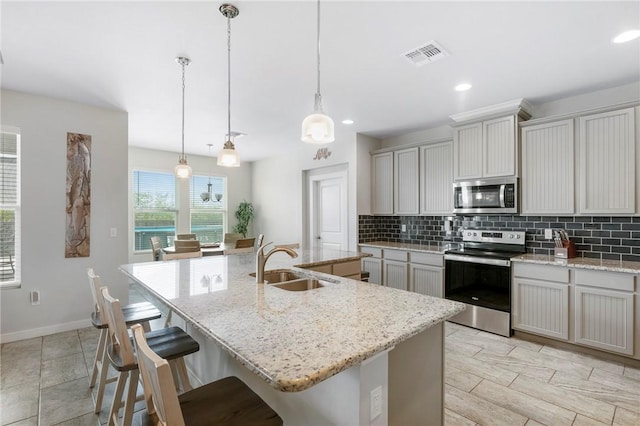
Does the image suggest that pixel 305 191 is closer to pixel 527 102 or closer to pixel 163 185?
pixel 163 185

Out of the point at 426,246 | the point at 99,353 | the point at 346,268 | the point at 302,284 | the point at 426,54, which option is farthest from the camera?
the point at 426,246

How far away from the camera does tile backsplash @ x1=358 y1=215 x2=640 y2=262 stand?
3074 mm

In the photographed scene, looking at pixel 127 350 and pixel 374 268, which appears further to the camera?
pixel 374 268

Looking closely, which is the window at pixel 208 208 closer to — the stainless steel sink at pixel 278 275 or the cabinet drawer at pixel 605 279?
the stainless steel sink at pixel 278 275

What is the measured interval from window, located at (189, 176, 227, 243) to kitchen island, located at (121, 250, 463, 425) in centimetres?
485

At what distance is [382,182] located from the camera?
493 cm

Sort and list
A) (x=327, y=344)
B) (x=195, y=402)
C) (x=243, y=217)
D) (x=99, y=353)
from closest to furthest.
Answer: (x=327, y=344)
(x=195, y=402)
(x=99, y=353)
(x=243, y=217)

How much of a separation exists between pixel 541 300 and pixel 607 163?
144 cm

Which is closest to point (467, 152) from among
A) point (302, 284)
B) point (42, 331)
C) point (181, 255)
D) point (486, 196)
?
point (486, 196)

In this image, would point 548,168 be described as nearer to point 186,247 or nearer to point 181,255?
point 181,255

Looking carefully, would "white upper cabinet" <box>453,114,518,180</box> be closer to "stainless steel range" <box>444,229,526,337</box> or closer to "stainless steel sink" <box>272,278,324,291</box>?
"stainless steel range" <box>444,229,526,337</box>

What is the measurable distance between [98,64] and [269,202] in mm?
4370

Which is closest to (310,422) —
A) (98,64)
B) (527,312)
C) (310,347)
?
(310,347)

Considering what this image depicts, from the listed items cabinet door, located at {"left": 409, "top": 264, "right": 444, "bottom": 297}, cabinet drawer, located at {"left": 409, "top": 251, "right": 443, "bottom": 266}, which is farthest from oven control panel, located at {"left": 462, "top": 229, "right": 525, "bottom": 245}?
cabinet door, located at {"left": 409, "top": 264, "right": 444, "bottom": 297}
